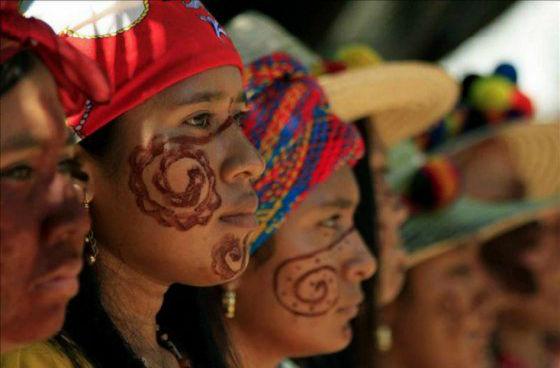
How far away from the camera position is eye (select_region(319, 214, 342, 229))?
339 cm

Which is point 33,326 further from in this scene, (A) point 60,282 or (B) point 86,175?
(B) point 86,175

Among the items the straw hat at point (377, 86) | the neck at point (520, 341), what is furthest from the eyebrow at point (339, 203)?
the neck at point (520, 341)

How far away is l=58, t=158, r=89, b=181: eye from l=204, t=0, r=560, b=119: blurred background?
2774 millimetres

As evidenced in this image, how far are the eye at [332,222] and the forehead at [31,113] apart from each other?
1.45m

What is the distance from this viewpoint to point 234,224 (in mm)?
2555

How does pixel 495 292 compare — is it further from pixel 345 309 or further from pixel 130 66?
pixel 130 66

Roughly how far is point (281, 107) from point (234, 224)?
0.84m

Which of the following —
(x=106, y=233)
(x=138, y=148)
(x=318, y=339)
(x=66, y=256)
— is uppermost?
(x=66, y=256)

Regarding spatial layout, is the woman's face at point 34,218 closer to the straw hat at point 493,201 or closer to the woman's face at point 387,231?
the woman's face at point 387,231

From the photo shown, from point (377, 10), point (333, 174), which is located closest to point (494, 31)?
point (377, 10)

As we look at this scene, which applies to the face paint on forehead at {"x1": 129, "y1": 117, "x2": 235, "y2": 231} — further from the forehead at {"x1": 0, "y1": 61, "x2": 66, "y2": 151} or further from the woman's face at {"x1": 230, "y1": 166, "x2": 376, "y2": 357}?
the woman's face at {"x1": 230, "y1": 166, "x2": 376, "y2": 357}

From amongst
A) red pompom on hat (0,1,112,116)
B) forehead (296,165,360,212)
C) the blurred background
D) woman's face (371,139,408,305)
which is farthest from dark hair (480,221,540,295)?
red pompom on hat (0,1,112,116)

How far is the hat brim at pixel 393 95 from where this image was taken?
4043 mm

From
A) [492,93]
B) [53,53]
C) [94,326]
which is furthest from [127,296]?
[492,93]
